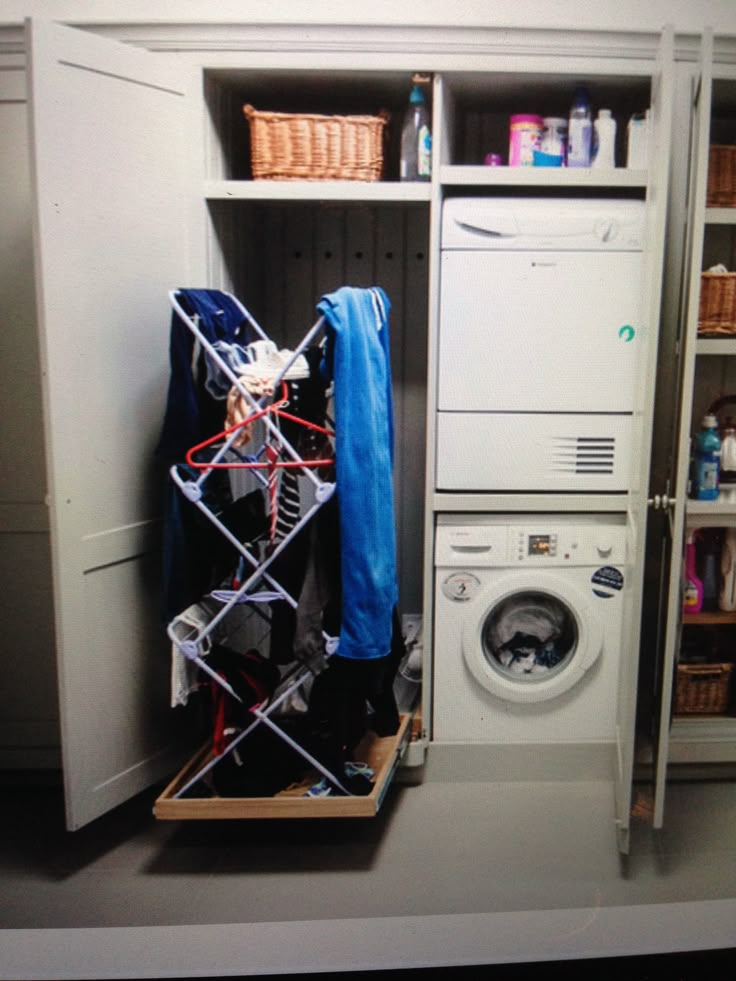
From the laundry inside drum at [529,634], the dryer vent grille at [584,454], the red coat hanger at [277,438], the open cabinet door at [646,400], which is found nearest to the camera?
the open cabinet door at [646,400]

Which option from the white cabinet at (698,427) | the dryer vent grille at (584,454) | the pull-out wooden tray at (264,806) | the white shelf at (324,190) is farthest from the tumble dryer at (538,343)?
the pull-out wooden tray at (264,806)

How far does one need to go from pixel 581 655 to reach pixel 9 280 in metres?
2.15

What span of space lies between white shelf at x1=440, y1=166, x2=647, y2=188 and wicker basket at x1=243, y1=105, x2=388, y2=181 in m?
0.23

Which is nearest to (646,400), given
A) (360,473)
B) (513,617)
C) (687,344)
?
(687,344)

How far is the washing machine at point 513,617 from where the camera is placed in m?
2.24

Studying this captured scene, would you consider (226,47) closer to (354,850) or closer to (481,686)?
(481,686)

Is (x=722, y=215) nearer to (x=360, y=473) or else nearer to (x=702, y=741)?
(x=360, y=473)

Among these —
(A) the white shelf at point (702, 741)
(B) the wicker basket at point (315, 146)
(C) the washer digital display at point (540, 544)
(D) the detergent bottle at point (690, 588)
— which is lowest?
(A) the white shelf at point (702, 741)

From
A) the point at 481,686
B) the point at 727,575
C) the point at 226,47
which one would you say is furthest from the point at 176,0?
the point at 727,575

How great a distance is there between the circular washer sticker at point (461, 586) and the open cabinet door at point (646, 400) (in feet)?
1.57

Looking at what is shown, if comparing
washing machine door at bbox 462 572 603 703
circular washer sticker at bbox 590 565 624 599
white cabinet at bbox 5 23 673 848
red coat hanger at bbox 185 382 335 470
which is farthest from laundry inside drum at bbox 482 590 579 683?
red coat hanger at bbox 185 382 335 470

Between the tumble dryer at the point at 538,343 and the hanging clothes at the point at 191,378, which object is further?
the tumble dryer at the point at 538,343

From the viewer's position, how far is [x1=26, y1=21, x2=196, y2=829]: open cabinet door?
1.72 m

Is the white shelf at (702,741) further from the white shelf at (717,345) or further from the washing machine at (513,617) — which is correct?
the white shelf at (717,345)
